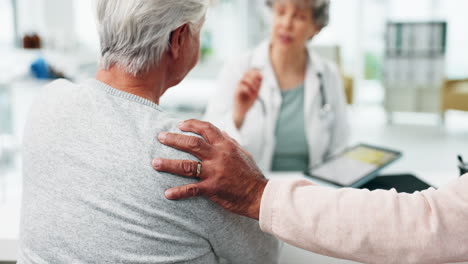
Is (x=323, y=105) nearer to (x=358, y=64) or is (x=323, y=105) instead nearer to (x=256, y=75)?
(x=256, y=75)

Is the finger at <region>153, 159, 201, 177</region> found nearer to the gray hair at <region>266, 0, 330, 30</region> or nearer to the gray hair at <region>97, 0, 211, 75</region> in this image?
the gray hair at <region>97, 0, 211, 75</region>

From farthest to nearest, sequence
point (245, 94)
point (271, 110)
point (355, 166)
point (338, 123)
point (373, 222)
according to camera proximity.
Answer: point (338, 123)
point (271, 110)
point (245, 94)
point (355, 166)
point (373, 222)

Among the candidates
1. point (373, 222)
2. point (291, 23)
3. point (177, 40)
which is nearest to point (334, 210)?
point (373, 222)

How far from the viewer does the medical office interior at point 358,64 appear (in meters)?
4.99

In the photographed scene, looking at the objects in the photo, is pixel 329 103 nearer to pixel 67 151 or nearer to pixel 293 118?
pixel 293 118

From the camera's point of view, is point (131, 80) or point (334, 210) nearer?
point (334, 210)

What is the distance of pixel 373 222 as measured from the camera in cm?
87

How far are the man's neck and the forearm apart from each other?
36 cm

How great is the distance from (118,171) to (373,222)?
1.65ft

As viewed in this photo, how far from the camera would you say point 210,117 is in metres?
2.21

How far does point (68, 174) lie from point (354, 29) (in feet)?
26.3

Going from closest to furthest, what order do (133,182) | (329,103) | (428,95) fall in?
(133,182)
(329,103)
(428,95)

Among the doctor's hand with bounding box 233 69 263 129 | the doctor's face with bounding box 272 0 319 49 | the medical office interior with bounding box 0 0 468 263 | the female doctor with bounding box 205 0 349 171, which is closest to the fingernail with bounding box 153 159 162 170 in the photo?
the doctor's hand with bounding box 233 69 263 129

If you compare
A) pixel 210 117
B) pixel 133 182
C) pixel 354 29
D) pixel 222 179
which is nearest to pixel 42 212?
pixel 133 182
